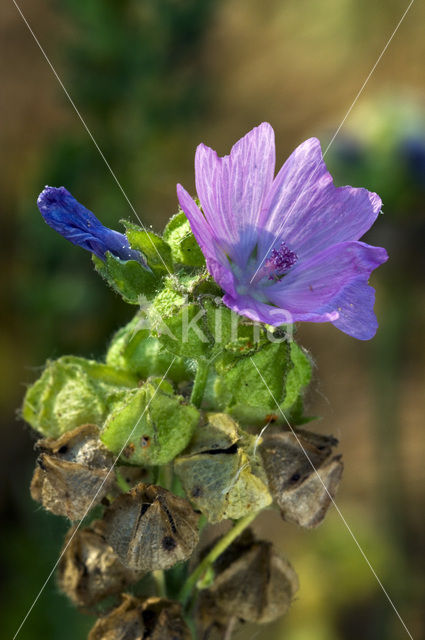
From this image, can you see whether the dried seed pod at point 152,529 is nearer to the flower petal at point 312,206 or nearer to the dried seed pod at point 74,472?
the dried seed pod at point 74,472

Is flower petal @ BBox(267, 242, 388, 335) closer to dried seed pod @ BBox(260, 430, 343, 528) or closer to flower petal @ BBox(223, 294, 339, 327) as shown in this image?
flower petal @ BBox(223, 294, 339, 327)

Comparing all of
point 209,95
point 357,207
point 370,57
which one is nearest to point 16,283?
point 209,95

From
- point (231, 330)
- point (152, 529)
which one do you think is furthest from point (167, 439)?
point (231, 330)

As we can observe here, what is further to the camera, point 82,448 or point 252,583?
point 252,583

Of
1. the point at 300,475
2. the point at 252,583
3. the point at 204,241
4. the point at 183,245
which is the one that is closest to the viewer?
the point at 204,241

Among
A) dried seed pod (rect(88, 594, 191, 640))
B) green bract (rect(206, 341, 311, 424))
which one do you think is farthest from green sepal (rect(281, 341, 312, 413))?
dried seed pod (rect(88, 594, 191, 640))

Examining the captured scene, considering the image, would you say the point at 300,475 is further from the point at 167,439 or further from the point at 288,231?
the point at 288,231

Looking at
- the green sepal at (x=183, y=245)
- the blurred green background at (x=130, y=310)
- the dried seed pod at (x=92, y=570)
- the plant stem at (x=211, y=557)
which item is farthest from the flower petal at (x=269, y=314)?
the blurred green background at (x=130, y=310)
